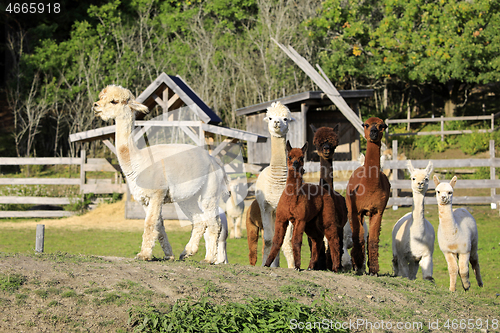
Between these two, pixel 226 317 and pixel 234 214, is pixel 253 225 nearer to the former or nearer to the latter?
pixel 226 317

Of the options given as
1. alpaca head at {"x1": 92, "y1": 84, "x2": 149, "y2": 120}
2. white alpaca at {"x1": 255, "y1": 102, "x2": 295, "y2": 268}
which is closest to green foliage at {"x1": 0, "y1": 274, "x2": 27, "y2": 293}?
alpaca head at {"x1": 92, "y1": 84, "x2": 149, "y2": 120}

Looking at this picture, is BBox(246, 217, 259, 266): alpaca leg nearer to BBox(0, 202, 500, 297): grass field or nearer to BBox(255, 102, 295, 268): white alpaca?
BBox(255, 102, 295, 268): white alpaca

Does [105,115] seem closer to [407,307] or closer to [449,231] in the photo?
[407,307]

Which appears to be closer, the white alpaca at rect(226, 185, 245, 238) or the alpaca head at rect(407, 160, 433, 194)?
the alpaca head at rect(407, 160, 433, 194)

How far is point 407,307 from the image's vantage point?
534 cm

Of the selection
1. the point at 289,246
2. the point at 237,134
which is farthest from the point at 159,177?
the point at 237,134

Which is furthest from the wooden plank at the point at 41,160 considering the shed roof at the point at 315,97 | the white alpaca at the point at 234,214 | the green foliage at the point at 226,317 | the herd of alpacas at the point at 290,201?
the green foliage at the point at 226,317

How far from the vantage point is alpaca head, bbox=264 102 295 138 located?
6.85m

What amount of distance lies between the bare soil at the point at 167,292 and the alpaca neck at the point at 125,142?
1.22 metres

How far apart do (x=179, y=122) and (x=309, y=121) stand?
355 inches

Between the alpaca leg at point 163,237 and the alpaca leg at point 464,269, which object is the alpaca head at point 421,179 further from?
the alpaca leg at point 163,237

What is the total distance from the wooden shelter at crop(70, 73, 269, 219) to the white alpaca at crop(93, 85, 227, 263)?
7.75 metres

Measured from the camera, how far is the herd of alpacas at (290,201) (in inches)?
241

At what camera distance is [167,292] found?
4.87m
